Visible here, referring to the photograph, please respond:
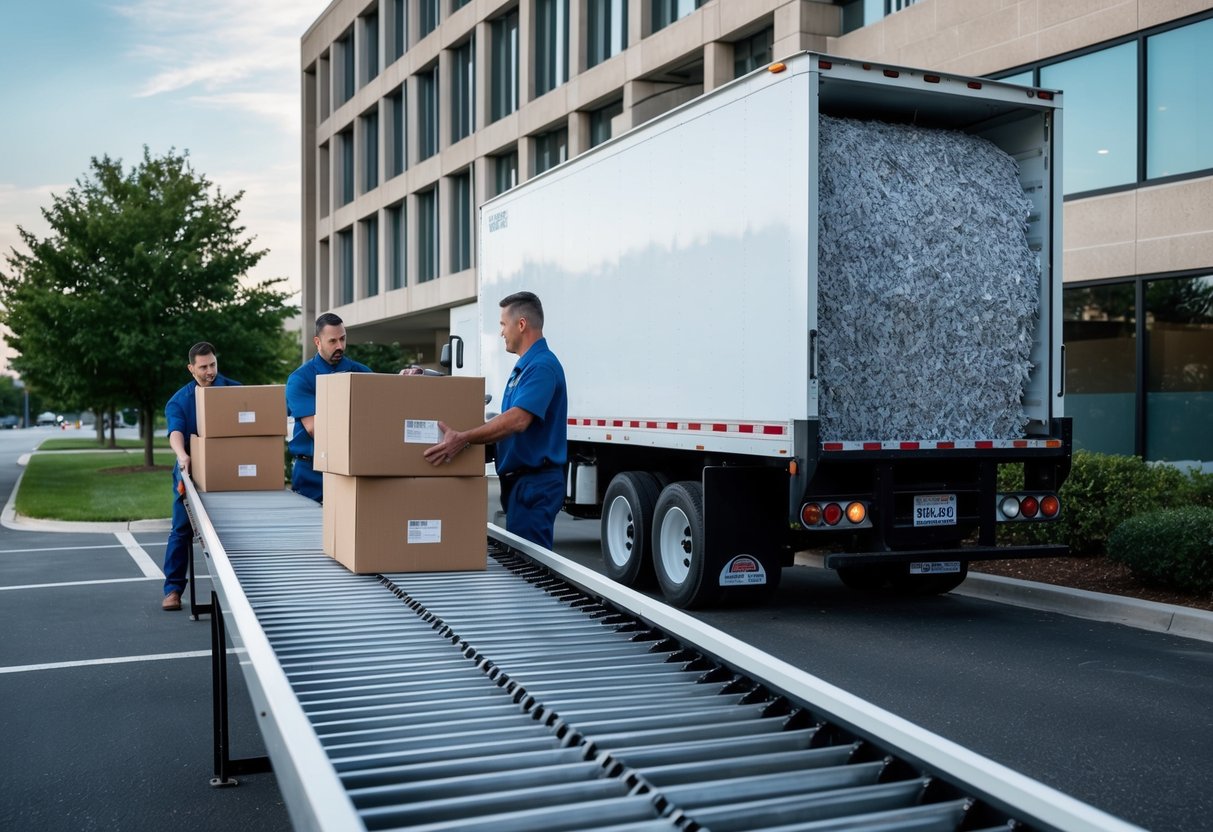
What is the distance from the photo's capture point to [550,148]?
30.2 meters

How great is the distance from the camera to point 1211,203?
1363cm

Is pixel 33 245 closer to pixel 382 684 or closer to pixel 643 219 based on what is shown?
pixel 643 219

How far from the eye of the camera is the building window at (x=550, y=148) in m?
29.7

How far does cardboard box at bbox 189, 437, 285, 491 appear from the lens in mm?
8492

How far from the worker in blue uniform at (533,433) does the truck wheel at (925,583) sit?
14.4 feet

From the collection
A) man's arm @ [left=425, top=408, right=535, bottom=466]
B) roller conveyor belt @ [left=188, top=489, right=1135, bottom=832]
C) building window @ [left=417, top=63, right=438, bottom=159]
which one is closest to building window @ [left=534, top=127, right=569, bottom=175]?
building window @ [left=417, top=63, right=438, bottom=159]

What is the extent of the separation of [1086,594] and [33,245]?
2627cm

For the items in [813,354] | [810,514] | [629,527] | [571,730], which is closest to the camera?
[571,730]

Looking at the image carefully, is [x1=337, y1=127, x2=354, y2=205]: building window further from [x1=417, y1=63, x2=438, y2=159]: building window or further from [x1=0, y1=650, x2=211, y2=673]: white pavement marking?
[x1=0, y1=650, x2=211, y2=673]: white pavement marking

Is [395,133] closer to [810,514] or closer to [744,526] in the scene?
[744,526]

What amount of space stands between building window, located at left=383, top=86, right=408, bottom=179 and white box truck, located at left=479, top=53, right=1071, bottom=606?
30.4 metres

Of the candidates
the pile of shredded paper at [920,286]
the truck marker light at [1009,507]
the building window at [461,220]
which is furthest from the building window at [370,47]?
the truck marker light at [1009,507]

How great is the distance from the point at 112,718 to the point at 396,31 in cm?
3661

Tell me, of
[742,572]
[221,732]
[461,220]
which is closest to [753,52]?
[461,220]
